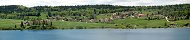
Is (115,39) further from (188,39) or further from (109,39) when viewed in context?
(188,39)

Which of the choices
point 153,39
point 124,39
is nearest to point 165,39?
point 153,39

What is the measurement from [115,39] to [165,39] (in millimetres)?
22594

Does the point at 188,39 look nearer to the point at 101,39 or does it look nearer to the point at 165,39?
the point at 165,39

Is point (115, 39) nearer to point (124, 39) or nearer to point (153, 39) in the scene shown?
point (124, 39)

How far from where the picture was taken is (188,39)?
15738 centimetres

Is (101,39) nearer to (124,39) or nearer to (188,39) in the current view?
(124,39)

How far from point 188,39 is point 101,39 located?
4018cm

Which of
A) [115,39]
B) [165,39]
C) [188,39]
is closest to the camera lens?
[188,39]

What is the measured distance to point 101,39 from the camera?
181000 mm

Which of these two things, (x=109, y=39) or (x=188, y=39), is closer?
(x=188, y=39)

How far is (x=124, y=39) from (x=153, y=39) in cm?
1563

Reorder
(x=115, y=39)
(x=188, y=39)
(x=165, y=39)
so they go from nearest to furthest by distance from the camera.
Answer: (x=188, y=39)
(x=165, y=39)
(x=115, y=39)

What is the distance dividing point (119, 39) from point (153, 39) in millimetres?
16707

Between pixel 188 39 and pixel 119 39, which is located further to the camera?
pixel 119 39
